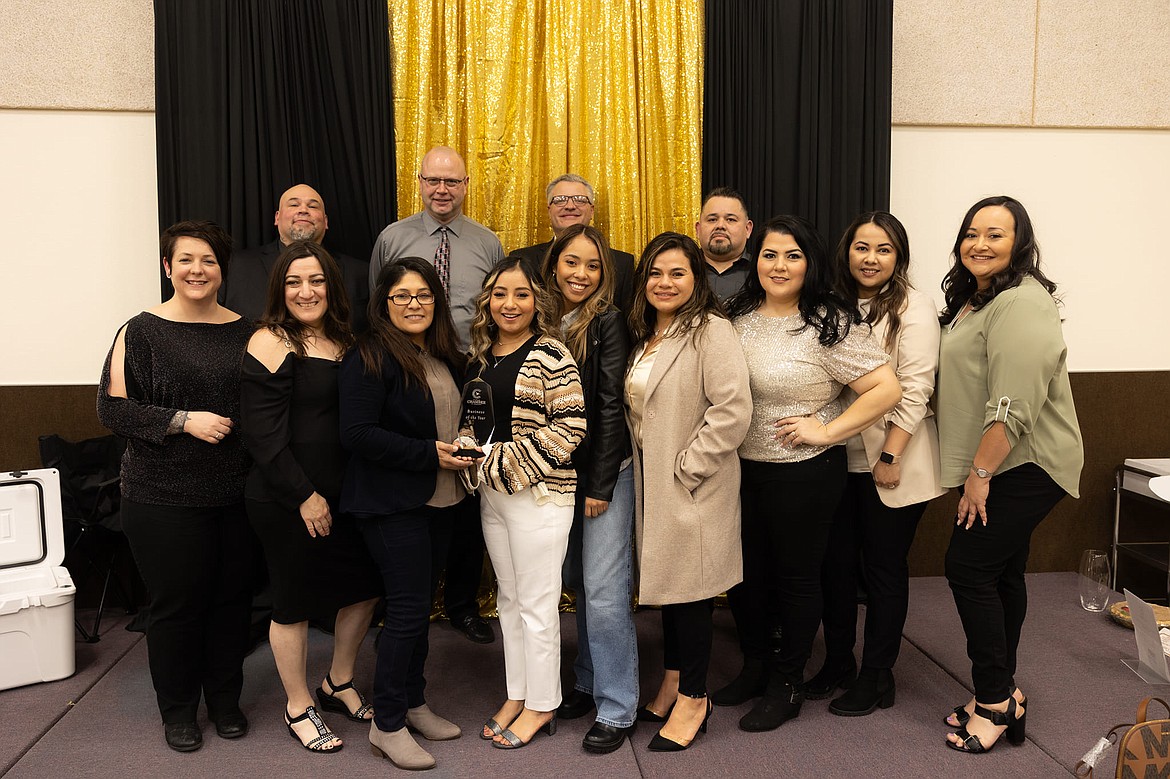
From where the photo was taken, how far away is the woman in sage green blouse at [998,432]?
8.13 ft

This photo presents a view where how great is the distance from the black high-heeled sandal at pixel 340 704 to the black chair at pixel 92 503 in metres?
1.29

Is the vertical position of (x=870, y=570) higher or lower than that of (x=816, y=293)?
lower

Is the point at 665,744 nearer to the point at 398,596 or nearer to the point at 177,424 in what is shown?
the point at 398,596

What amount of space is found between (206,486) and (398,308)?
0.82 metres

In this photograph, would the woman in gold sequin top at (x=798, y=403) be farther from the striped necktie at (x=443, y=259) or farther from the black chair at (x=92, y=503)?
the black chair at (x=92, y=503)

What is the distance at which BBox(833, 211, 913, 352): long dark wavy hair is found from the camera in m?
2.75

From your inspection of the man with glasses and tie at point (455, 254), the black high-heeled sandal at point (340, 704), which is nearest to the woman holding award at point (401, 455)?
the black high-heeled sandal at point (340, 704)

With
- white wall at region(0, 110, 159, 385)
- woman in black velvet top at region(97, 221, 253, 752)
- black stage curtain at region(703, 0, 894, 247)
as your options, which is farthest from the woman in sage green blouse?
white wall at region(0, 110, 159, 385)

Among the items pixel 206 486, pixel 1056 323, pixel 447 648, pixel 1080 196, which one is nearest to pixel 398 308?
pixel 206 486

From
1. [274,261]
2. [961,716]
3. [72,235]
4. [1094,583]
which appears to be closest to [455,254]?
[274,261]

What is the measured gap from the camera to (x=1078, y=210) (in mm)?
4348

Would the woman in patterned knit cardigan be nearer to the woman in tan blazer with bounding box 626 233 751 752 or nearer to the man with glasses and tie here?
the woman in tan blazer with bounding box 626 233 751 752

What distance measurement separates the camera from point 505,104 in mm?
3865

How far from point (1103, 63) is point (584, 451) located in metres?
3.70
